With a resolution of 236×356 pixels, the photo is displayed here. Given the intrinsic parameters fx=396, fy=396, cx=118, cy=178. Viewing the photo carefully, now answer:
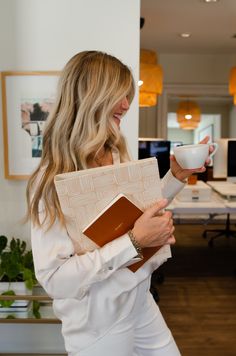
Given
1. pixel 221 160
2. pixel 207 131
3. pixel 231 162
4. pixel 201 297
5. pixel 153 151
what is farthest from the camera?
pixel 207 131

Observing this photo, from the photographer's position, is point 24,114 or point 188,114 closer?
point 24,114

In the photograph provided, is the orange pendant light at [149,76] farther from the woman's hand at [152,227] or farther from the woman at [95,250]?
the woman's hand at [152,227]

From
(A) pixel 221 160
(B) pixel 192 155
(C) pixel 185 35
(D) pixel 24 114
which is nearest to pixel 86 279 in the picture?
(B) pixel 192 155

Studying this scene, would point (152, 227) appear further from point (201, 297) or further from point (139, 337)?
point (201, 297)

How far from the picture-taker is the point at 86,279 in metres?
1.02

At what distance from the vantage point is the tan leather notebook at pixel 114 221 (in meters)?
1.00

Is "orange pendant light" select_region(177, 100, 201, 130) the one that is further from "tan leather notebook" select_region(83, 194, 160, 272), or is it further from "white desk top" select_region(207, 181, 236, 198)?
"tan leather notebook" select_region(83, 194, 160, 272)

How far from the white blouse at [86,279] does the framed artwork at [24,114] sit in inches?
A: 41.7

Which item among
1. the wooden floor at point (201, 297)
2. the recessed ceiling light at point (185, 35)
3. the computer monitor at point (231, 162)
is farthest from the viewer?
the recessed ceiling light at point (185, 35)

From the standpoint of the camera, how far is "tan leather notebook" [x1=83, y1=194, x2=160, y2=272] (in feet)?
3.29

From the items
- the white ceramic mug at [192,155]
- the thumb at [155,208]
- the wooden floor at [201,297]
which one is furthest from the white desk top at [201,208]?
the thumb at [155,208]

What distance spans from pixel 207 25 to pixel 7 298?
14.4 ft

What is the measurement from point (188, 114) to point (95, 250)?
25.3 ft

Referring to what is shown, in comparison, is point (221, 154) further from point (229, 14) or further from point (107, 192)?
point (107, 192)
